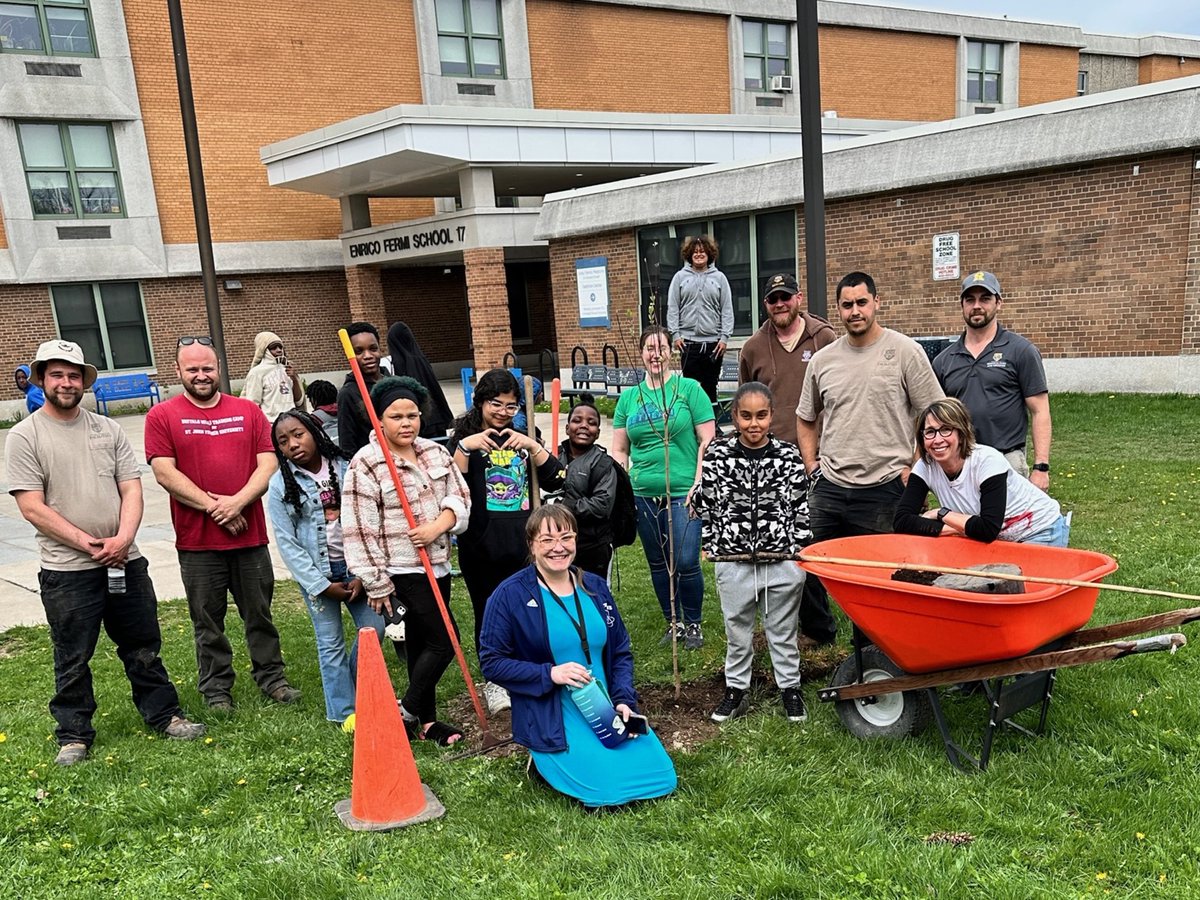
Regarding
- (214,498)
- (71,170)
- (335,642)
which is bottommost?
(335,642)

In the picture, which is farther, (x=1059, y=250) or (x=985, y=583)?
(x=1059, y=250)

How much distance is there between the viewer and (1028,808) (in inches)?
128

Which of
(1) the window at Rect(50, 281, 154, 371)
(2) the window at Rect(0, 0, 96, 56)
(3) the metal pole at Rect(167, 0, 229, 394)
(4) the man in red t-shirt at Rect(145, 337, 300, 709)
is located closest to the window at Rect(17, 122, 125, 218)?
(2) the window at Rect(0, 0, 96, 56)

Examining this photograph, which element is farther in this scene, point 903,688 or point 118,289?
point 118,289

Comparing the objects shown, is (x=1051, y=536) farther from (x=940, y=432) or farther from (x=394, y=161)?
(x=394, y=161)

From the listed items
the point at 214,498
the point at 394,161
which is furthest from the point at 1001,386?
the point at 394,161

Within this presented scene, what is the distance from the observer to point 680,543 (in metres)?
5.20

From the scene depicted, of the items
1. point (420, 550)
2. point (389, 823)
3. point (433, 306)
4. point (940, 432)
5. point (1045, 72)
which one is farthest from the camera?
point (1045, 72)

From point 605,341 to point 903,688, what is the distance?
14.4 meters

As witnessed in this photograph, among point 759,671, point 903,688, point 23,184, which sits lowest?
point 759,671

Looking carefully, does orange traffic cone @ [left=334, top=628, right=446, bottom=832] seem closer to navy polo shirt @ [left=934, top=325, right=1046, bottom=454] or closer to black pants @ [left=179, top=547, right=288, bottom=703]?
black pants @ [left=179, top=547, right=288, bottom=703]

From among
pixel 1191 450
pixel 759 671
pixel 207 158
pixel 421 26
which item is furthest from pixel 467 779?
pixel 421 26

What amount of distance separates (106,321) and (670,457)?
22966 mm

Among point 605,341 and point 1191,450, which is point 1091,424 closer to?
point 1191,450
